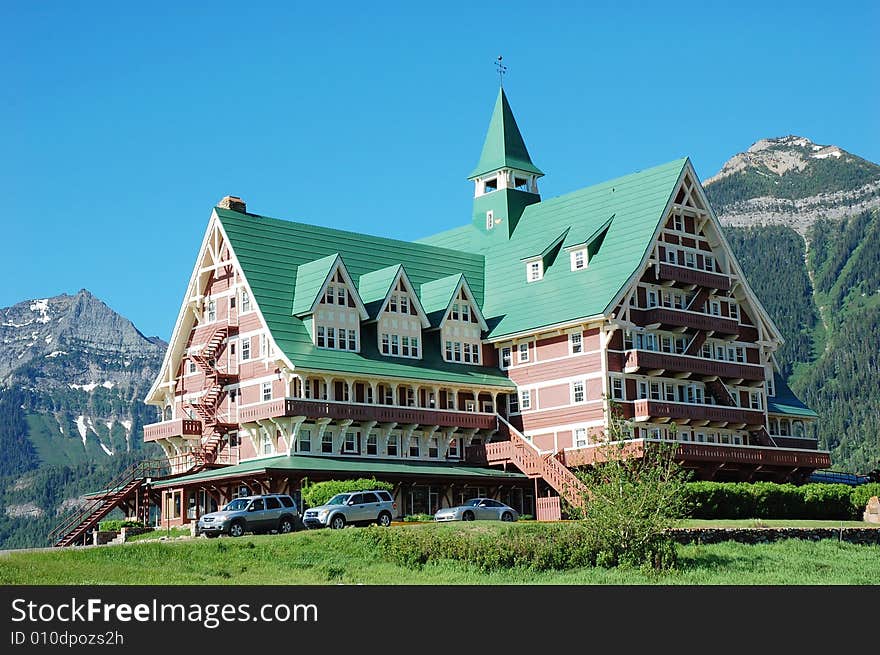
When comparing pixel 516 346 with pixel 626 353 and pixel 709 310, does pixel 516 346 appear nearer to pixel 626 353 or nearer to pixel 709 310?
pixel 626 353

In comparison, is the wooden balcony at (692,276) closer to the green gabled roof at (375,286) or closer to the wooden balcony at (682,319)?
the wooden balcony at (682,319)

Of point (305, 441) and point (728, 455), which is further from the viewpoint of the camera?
point (728, 455)

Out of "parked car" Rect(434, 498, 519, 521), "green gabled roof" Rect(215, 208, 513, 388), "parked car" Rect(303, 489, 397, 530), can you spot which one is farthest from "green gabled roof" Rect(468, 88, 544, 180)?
"parked car" Rect(303, 489, 397, 530)

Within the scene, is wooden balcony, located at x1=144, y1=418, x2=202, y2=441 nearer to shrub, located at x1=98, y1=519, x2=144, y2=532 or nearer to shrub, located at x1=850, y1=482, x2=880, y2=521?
shrub, located at x1=98, y1=519, x2=144, y2=532

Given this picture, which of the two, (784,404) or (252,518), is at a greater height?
(784,404)

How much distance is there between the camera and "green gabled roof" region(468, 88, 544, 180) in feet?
320

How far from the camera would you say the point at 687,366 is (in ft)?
269

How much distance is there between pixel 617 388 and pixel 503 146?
86.5 feet

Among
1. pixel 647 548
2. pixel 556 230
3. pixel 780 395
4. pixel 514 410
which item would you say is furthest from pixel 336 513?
pixel 780 395

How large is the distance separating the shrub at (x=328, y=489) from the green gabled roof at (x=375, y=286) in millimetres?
15492

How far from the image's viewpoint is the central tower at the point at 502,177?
9575 cm

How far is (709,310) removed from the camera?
86938 mm

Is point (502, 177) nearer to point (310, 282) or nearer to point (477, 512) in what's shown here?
point (310, 282)

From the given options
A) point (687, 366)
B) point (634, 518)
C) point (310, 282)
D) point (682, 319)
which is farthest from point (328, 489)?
Answer: point (682, 319)
